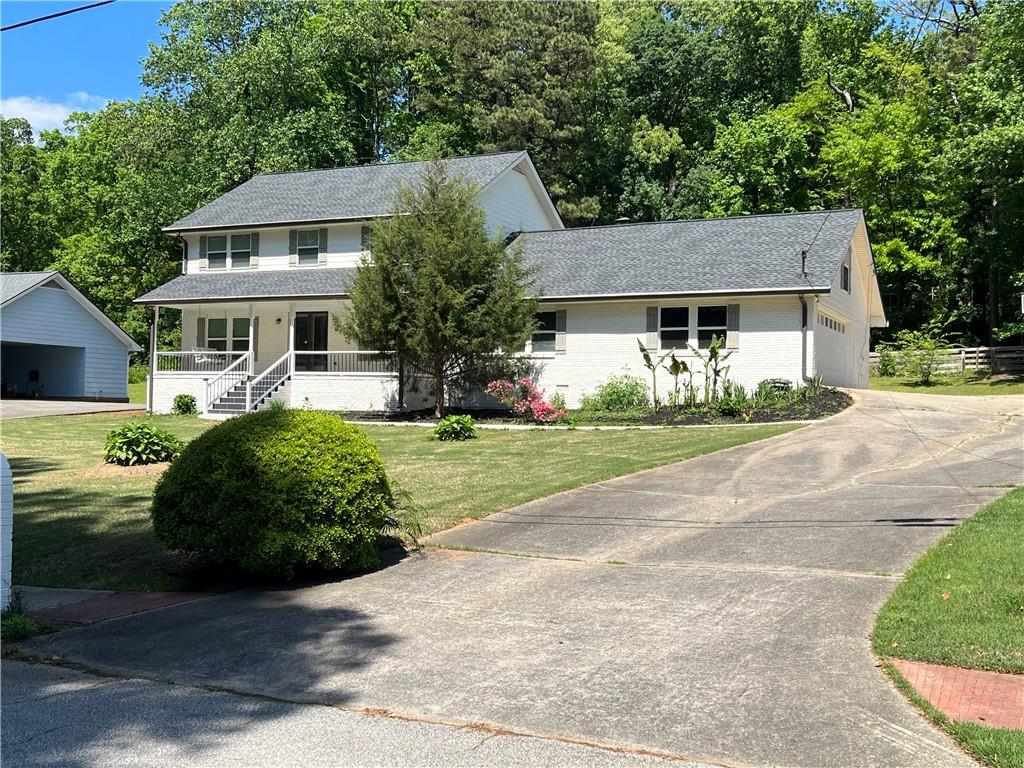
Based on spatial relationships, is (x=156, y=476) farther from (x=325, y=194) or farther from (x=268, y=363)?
(x=325, y=194)

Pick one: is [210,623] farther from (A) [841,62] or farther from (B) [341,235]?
(A) [841,62]

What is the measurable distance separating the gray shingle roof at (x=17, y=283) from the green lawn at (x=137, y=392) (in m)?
6.71

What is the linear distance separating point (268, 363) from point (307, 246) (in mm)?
4376

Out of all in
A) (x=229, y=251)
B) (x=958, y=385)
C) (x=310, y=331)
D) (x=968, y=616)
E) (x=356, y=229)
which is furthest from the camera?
(x=958, y=385)

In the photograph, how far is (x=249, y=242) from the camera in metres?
32.4

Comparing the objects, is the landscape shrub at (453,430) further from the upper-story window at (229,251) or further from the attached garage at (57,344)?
the attached garage at (57,344)

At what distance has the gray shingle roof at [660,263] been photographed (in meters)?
23.9

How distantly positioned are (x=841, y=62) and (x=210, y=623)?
157 feet

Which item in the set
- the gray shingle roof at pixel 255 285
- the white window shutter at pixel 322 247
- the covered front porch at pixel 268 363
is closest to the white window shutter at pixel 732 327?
the covered front porch at pixel 268 363

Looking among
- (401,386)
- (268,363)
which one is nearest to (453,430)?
(401,386)

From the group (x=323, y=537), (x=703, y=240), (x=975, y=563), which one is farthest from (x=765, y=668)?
(x=703, y=240)

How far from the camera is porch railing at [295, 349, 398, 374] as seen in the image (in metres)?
27.1

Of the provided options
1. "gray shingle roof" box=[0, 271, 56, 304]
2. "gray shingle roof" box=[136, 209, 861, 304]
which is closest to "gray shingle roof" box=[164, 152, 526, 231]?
"gray shingle roof" box=[136, 209, 861, 304]

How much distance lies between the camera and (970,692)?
4973 mm
